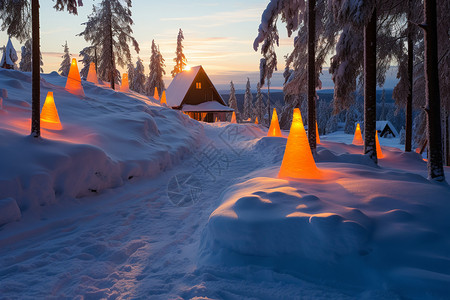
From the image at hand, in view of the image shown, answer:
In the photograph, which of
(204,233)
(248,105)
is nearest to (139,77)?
(248,105)

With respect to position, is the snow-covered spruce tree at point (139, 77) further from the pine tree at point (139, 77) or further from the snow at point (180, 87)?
the snow at point (180, 87)

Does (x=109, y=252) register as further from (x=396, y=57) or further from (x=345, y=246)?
(x=396, y=57)

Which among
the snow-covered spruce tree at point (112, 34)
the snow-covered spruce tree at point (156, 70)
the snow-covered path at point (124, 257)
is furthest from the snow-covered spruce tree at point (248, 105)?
the snow-covered path at point (124, 257)

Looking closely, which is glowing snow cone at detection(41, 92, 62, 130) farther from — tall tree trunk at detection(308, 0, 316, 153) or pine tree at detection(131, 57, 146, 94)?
pine tree at detection(131, 57, 146, 94)

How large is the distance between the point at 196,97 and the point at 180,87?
235 cm

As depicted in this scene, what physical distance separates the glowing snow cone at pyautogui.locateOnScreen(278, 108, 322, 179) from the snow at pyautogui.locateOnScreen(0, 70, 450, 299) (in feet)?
1.37

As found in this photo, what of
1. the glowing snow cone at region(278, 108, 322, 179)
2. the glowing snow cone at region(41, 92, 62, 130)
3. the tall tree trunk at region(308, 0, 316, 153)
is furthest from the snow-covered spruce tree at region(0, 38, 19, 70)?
the glowing snow cone at region(278, 108, 322, 179)

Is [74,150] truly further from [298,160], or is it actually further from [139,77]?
[139,77]

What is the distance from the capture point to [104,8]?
2309 cm

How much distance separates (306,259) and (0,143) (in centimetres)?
638

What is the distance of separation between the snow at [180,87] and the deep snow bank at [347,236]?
2935cm

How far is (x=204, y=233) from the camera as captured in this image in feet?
14.5

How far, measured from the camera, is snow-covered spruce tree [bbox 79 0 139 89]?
23.0 m

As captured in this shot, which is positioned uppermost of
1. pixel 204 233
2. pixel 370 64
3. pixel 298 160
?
pixel 370 64
